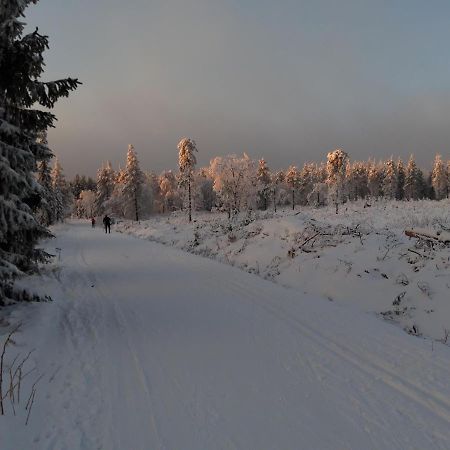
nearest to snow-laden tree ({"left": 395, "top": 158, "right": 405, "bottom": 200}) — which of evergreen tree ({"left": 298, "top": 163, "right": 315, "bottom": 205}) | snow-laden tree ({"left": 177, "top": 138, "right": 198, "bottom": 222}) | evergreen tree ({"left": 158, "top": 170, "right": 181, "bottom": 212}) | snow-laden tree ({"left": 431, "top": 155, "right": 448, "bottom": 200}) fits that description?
snow-laden tree ({"left": 431, "top": 155, "right": 448, "bottom": 200})

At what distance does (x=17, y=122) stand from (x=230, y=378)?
20.5ft

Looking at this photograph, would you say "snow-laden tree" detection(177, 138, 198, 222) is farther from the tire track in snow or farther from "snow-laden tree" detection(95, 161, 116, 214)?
the tire track in snow

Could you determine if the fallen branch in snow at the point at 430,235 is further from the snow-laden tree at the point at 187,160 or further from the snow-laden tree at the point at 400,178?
the snow-laden tree at the point at 400,178

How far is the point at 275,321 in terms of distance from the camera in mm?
7477

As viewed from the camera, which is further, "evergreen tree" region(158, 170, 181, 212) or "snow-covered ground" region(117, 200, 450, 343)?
"evergreen tree" region(158, 170, 181, 212)

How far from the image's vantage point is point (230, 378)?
508 cm

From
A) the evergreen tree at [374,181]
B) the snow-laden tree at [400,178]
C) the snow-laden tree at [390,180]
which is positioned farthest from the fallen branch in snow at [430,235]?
the evergreen tree at [374,181]

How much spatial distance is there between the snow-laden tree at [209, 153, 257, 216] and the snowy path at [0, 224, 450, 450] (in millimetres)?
49532

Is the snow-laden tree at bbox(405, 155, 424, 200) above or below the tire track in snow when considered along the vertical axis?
above

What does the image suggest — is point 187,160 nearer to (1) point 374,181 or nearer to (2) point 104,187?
(2) point 104,187

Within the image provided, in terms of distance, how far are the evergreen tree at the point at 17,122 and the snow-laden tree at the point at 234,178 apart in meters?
49.4

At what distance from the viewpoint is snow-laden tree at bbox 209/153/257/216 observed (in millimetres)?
57938

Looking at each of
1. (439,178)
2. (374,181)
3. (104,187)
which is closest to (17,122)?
(104,187)

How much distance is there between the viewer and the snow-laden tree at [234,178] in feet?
190
